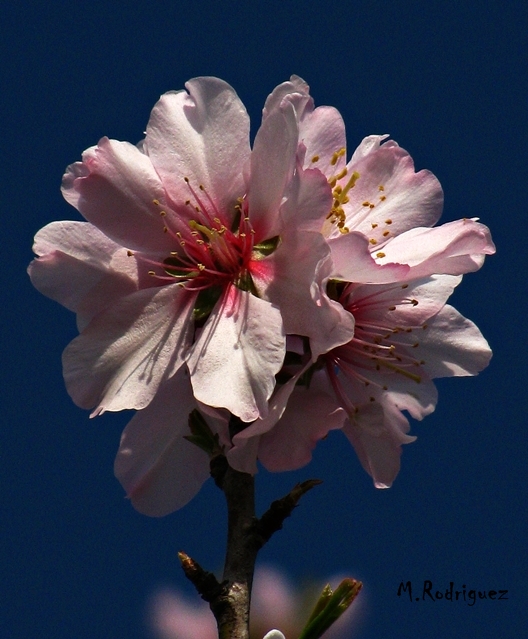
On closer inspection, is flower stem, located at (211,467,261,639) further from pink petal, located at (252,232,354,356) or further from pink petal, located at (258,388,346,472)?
pink petal, located at (252,232,354,356)

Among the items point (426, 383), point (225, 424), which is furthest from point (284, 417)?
point (426, 383)

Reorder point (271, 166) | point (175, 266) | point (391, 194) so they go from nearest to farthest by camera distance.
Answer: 1. point (271, 166)
2. point (175, 266)
3. point (391, 194)

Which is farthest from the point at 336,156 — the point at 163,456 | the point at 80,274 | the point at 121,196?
the point at 163,456

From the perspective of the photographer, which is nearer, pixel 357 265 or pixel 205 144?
pixel 357 265

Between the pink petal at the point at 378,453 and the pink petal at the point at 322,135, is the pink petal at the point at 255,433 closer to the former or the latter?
the pink petal at the point at 378,453

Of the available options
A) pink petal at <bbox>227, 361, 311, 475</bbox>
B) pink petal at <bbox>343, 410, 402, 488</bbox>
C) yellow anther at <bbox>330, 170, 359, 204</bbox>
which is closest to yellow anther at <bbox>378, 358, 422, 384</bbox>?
pink petal at <bbox>343, 410, 402, 488</bbox>

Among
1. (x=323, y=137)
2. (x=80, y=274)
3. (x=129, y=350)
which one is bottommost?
(x=129, y=350)

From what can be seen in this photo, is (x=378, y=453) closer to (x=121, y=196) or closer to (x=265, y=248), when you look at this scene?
(x=265, y=248)
